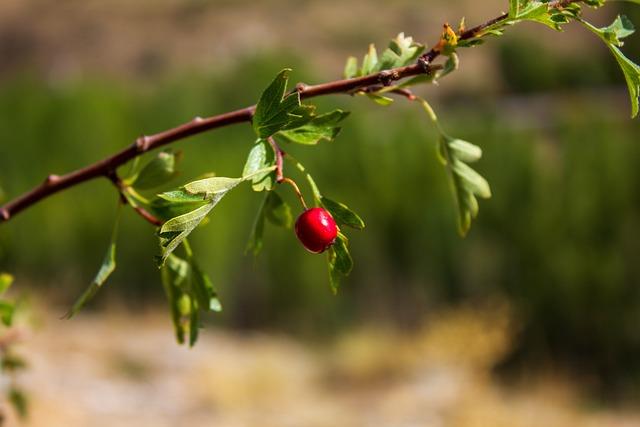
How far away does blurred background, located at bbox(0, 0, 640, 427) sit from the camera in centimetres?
539

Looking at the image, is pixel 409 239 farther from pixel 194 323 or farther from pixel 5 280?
pixel 194 323

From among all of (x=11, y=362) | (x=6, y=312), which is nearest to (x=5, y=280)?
(x=6, y=312)

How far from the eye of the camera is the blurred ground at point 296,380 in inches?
195

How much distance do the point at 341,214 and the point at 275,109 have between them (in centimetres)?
6

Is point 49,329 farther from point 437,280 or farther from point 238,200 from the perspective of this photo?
point 437,280

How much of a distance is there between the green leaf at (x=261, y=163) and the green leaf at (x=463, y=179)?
12 cm

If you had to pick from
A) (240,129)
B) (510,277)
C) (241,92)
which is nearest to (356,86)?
(510,277)

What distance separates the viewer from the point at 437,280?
637 centimetres

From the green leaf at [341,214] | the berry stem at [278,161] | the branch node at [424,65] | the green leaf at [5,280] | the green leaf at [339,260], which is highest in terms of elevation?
the branch node at [424,65]

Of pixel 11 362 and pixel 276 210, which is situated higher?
pixel 276 210

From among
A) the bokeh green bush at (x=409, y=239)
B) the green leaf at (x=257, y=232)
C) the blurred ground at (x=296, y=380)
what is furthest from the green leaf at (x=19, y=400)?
the bokeh green bush at (x=409, y=239)

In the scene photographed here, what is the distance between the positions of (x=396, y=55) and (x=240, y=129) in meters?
9.09

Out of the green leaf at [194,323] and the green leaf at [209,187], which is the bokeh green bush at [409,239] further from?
the green leaf at [209,187]

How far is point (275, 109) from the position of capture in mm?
465
